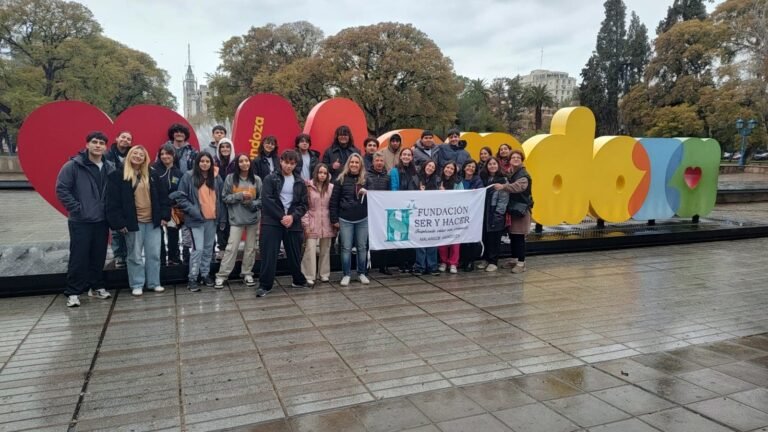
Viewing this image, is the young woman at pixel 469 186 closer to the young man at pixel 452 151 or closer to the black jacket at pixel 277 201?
the young man at pixel 452 151

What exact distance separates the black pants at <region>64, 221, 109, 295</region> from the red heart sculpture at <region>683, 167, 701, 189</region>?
417 inches

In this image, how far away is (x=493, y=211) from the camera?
7180mm

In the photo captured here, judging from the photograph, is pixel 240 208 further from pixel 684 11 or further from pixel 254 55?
pixel 684 11

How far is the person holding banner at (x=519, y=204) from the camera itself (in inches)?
278

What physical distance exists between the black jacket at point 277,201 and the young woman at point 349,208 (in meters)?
0.44

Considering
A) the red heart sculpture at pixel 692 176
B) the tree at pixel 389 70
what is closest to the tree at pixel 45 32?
the tree at pixel 389 70

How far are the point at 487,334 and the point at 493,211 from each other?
→ 8.98 ft

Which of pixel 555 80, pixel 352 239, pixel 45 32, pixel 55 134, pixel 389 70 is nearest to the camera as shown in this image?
pixel 55 134

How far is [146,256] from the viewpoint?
19.3 feet

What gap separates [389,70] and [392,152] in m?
26.8

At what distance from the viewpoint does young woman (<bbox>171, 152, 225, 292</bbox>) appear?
19.0 feet

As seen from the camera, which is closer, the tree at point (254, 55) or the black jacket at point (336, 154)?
the black jacket at point (336, 154)

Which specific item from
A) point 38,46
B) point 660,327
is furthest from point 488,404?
point 38,46

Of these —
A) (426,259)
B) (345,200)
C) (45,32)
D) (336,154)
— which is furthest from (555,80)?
(345,200)
